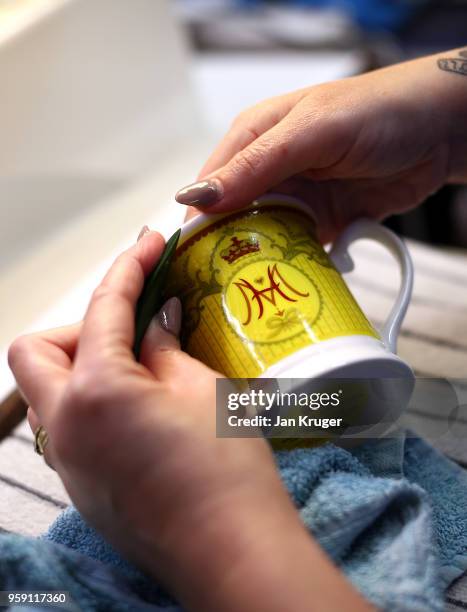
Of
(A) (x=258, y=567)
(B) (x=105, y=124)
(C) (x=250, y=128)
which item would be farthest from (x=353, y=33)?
(A) (x=258, y=567)

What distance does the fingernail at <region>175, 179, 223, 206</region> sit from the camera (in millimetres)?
496

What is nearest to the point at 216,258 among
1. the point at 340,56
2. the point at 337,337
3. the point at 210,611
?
the point at 337,337

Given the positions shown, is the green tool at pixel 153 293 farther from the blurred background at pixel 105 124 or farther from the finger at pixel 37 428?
the blurred background at pixel 105 124

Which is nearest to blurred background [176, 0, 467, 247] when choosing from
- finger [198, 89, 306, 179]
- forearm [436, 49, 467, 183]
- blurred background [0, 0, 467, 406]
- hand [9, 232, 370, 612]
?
blurred background [0, 0, 467, 406]

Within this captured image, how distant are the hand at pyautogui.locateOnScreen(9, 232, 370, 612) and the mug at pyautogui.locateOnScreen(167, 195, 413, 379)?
1.4 inches

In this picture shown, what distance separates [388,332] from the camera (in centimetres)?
53

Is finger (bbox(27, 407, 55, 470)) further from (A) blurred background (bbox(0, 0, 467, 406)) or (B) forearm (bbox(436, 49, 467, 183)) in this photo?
(B) forearm (bbox(436, 49, 467, 183))

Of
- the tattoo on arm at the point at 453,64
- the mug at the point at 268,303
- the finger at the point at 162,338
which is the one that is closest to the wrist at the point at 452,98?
the tattoo on arm at the point at 453,64

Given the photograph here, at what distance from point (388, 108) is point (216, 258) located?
23 cm

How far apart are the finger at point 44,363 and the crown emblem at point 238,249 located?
111mm

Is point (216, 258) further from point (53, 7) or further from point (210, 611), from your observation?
point (53, 7)

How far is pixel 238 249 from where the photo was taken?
478 millimetres

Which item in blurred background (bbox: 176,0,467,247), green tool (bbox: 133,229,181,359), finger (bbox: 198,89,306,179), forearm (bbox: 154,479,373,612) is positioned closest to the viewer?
forearm (bbox: 154,479,373,612)

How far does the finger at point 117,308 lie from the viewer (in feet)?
1.35
